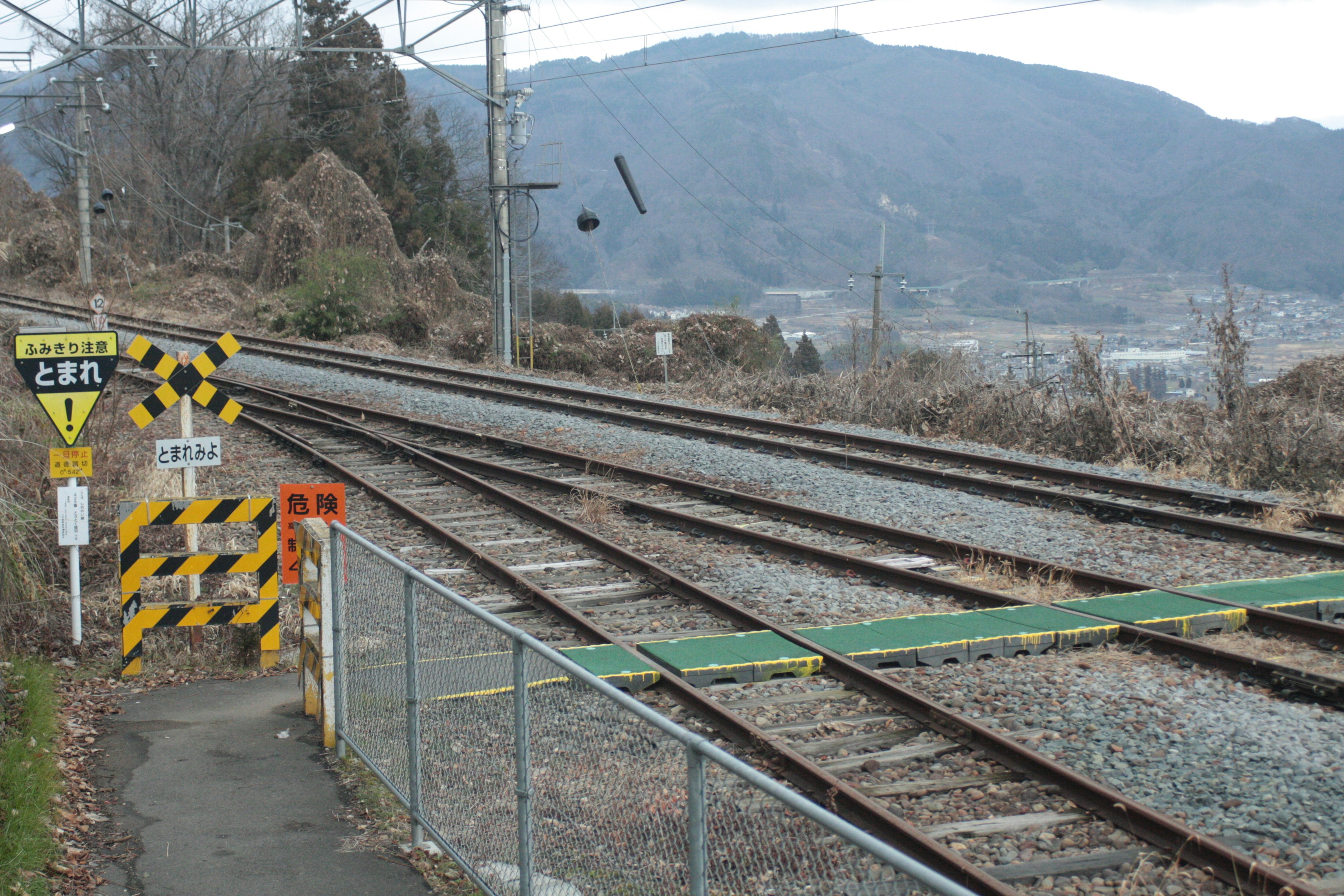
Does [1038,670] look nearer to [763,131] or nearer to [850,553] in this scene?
[850,553]

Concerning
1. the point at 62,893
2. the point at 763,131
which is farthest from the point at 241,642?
the point at 763,131

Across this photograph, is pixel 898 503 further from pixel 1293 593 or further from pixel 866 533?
pixel 1293 593

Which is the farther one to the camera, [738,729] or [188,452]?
[188,452]

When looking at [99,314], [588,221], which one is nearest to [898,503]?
[99,314]

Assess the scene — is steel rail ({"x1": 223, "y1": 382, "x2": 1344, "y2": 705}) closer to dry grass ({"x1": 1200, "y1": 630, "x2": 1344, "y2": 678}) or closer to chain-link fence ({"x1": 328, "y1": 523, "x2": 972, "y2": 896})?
dry grass ({"x1": 1200, "y1": 630, "x2": 1344, "y2": 678})

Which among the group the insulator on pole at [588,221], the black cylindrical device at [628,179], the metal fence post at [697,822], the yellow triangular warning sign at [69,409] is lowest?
the metal fence post at [697,822]

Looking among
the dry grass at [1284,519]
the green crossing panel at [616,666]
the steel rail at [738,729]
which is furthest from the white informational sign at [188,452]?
the dry grass at [1284,519]

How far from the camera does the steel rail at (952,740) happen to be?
4.51 m

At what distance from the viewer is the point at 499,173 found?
2692 cm

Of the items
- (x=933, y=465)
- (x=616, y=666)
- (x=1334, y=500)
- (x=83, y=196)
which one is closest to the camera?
(x=616, y=666)

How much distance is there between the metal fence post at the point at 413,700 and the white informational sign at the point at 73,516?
4.18 m

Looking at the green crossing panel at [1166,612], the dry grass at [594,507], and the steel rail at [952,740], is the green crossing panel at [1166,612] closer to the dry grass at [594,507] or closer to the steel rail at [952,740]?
the steel rail at [952,740]

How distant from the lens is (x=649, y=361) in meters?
29.0

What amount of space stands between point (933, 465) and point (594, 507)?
5.22m
